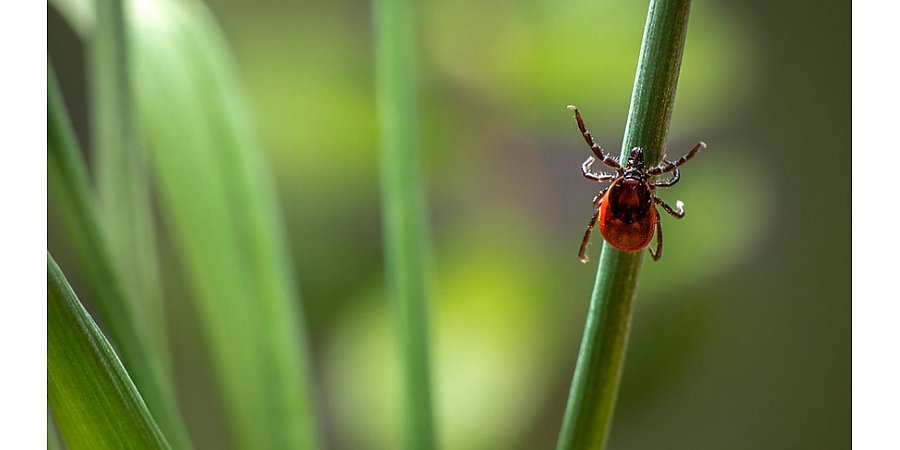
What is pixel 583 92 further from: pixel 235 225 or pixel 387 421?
pixel 235 225

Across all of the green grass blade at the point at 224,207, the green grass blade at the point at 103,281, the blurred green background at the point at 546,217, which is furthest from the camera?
the blurred green background at the point at 546,217

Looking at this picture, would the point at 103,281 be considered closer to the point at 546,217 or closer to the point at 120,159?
the point at 120,159

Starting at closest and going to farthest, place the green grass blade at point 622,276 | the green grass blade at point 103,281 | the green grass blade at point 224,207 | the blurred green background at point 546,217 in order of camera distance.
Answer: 1. the green grass blade at point 622,276
2. the green grass blade at point 103,281
3. the green grass blade at point 224,207
4. the blurred green background at point 546,217

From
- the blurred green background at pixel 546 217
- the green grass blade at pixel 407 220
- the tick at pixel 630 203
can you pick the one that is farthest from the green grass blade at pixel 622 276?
the blurred green background at pixel 546 217

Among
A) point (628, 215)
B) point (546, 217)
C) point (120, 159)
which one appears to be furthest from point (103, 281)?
Result: point (546, 217)

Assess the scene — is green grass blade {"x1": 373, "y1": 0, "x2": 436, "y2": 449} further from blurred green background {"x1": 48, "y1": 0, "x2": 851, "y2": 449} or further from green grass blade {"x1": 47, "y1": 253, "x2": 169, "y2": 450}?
blurred green background {"x1": 48, "y1": 0, "x2": 851, "y2": 449}

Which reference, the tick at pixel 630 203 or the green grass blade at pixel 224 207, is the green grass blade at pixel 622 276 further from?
the green grass blade at pixel 224 207
